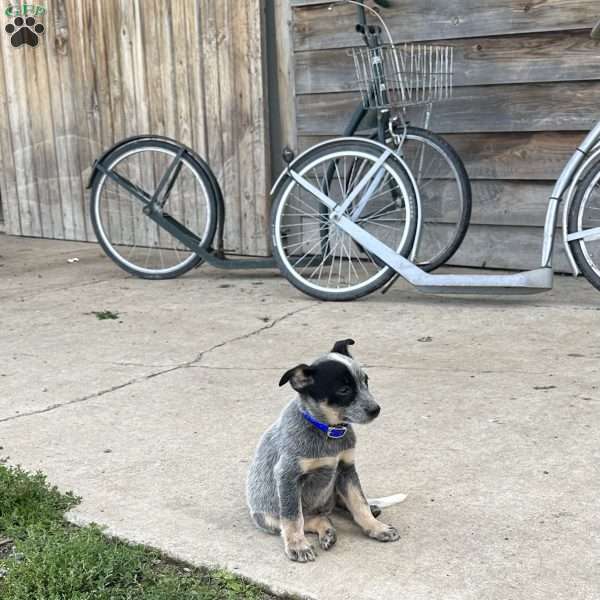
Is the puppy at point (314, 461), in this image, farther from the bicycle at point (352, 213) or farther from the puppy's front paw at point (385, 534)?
the bicycle at point (352, 213)

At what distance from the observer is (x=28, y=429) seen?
3160 millimetres

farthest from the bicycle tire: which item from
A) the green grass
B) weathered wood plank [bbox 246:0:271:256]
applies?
the green grass

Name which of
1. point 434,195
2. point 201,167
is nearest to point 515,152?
point 434,195

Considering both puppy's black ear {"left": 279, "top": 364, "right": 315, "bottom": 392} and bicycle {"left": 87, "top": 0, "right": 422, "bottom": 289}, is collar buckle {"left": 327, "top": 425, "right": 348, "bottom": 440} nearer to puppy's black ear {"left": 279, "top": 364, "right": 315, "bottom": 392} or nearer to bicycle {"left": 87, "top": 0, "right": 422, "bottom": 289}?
puppy's black ear {"left": 279, "top": 364, "right": 315, "bottom": 392}

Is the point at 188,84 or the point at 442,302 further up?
the point at 188,84

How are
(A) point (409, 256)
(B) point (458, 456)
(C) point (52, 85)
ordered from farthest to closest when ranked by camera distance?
1. (C) point (52, 85)
2. (A) point (409, 256)
3. (B) point (458, 456)

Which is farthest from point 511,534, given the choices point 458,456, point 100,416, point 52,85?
point 52,85

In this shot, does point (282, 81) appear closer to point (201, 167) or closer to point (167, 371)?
point (201, 167)

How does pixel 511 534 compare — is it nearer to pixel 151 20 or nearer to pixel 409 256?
pixel 409 256

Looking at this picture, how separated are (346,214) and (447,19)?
1.29 m

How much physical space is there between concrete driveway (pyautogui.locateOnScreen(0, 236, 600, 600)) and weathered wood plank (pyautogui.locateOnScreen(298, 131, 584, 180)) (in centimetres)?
67

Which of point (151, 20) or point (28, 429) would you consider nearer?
point (28, 429)

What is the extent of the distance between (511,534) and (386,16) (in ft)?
12.4

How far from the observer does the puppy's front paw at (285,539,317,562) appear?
2.19m
